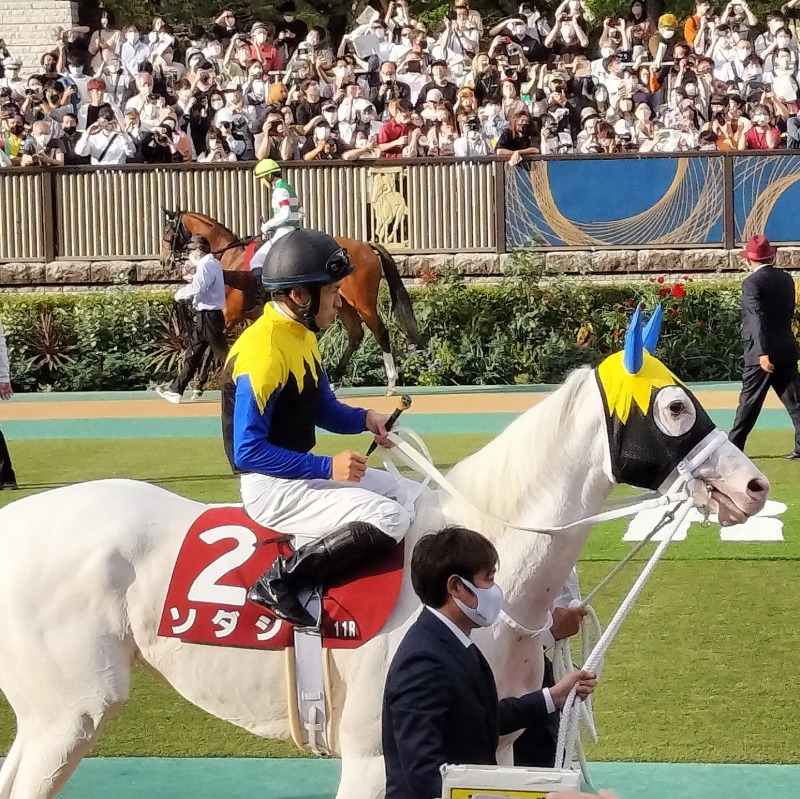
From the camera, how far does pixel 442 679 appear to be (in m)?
3.13

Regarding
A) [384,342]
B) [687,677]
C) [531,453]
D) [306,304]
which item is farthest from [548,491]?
[384,342]

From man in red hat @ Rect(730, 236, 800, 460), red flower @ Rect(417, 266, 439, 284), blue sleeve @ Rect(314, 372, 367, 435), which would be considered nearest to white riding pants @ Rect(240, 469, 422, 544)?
blue sleeve @ Rect(314, 372, 367, 435)

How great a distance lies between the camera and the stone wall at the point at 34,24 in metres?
27.0

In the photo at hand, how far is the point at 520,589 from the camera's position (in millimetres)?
4238

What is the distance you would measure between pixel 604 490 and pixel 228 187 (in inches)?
669

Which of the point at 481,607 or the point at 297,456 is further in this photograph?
the point at 297,456

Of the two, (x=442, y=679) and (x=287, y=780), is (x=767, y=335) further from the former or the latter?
(x=442, y=679)

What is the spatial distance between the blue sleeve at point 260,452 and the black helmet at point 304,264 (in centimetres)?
32

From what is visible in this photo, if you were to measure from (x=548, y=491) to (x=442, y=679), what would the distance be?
1245 millimetres

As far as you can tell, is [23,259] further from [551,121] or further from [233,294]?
[551,121]

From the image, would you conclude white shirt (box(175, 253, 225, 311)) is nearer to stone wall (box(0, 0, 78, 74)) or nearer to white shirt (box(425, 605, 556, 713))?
stone wall (box(0, 0, 78, 74))

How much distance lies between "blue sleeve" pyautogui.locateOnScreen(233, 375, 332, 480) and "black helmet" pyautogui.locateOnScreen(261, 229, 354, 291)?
319 mm

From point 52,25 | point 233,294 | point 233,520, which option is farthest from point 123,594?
point 52,25

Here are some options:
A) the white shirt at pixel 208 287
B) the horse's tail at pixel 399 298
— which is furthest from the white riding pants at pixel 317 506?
the horse's tail at pixel 399 298
